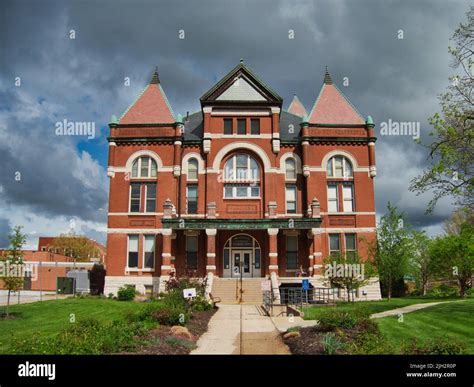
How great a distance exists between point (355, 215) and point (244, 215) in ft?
27.1

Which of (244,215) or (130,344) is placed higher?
(244,215)

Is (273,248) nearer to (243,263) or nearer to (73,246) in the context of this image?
(243,263)

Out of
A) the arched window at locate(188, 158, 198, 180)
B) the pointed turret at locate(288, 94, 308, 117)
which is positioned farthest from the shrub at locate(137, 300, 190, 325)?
the pointed turret at locate(288, 94, 308, 117)

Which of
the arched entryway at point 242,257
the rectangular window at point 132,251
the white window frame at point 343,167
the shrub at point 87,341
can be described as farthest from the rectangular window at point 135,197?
the shrub at point 87,341

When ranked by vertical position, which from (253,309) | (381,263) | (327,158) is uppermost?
(327,158)

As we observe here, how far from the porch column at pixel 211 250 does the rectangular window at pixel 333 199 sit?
920 centimetres

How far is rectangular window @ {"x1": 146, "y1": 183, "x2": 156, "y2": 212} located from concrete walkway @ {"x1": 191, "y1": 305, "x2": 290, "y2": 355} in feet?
47.3

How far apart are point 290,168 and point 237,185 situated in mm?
4340

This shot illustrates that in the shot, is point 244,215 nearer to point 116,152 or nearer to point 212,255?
point 212,255

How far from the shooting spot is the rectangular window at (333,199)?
32375 mm

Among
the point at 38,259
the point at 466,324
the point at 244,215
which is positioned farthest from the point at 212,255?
the point at 38,259

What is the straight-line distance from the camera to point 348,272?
2509cm
